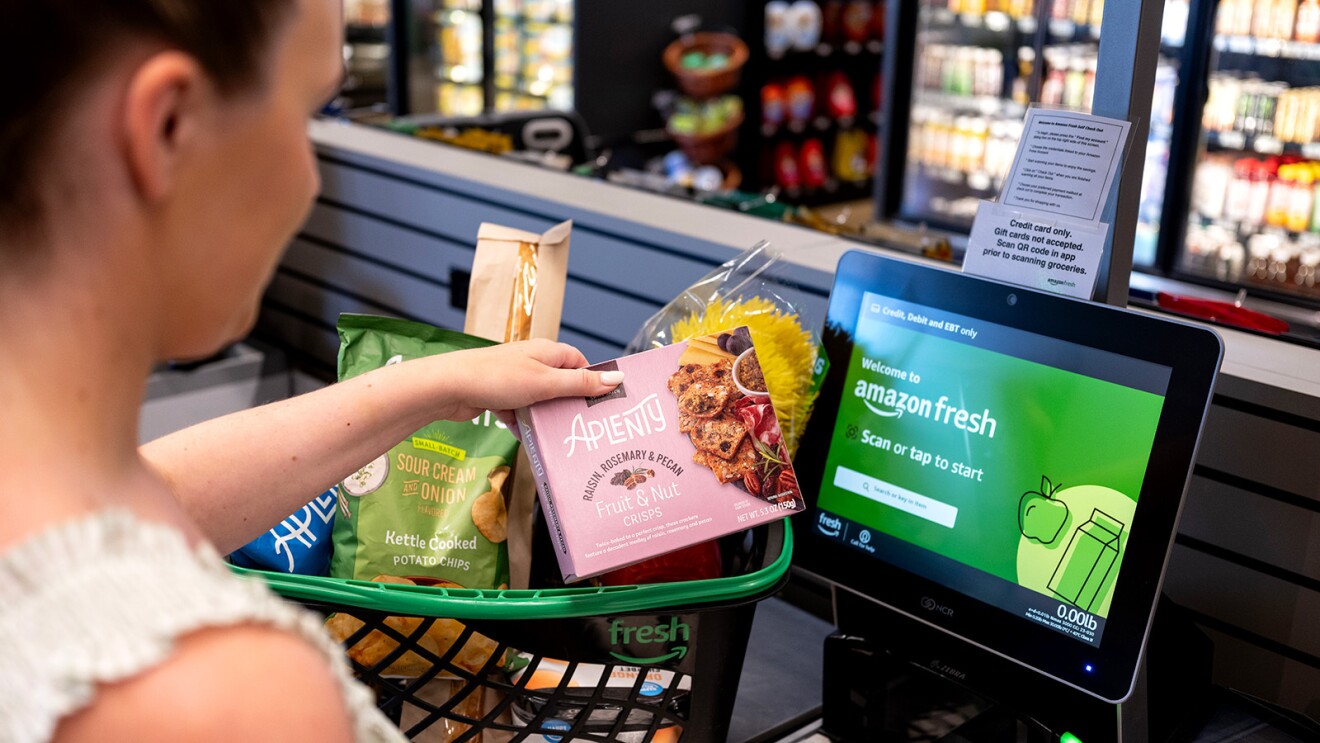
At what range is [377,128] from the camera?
3066 millimetres

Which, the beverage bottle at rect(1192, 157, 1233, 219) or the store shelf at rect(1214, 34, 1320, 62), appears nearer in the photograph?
the store shelf at rect(1214, 34, 1320, 62)

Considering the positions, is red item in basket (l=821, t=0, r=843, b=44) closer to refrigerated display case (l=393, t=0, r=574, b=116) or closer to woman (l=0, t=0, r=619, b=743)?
refrigerated display case (l=393, t=0, r=574, b=116)

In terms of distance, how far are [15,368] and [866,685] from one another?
3.08 ft

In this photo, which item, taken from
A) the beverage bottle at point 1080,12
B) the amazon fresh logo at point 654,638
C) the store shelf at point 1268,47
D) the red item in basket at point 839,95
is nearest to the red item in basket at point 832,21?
the red item in basket at point 839,95

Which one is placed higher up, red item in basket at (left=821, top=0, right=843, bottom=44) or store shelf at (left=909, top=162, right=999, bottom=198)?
red item in basket at (left=821, top=0, right=843, bottom=44)

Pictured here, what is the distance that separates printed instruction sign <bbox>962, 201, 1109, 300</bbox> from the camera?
3.49 feet

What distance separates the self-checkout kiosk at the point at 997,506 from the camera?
3.18ft

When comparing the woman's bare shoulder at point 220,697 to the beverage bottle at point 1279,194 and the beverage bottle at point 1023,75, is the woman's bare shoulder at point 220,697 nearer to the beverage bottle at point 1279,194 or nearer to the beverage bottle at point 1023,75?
the beverage bottle at point 1279,194

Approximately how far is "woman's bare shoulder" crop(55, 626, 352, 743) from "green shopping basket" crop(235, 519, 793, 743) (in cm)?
39

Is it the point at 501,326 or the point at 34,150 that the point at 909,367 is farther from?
the point at 34,150

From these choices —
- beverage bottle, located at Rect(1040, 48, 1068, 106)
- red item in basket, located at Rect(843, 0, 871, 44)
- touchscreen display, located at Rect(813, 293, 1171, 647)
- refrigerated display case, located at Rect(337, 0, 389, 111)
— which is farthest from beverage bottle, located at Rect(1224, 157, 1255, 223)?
refrigerated display case, located at Rect(337, 0, 389, 111)

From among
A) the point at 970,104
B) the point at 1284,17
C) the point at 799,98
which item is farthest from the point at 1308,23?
the point at 799,98

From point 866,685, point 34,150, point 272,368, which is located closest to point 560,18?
point 272,368

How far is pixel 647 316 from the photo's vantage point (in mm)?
1938
